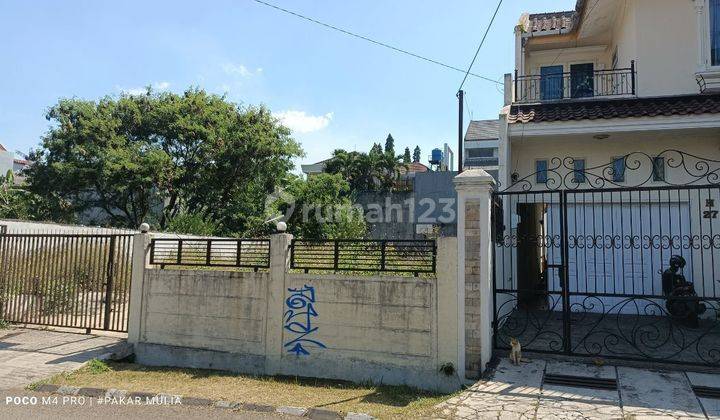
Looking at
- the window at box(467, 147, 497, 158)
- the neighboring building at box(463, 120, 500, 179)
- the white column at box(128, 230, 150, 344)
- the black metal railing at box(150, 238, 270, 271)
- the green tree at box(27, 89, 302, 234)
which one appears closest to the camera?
the black metal railing at box(150, 238, 270, 271)

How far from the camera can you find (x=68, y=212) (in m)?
19.7

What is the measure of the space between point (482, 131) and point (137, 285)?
3541cm

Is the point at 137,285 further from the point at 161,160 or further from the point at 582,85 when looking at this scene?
the point at 161,160

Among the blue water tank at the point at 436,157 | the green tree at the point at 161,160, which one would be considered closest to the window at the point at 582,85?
the green tree at the point at 161,160

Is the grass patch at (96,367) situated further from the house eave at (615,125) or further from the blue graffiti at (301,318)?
the house eave at (615,125)

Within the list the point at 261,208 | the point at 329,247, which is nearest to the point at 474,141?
the point at 261,208

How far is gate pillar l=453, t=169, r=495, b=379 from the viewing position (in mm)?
5641

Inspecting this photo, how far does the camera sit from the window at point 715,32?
9.27 m

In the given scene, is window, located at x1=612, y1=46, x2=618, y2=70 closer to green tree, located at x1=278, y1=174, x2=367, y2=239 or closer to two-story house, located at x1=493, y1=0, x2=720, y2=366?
two-story house, located at x1=493, y1=0, x2=720, y2=366

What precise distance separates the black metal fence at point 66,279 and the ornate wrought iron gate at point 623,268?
673cm

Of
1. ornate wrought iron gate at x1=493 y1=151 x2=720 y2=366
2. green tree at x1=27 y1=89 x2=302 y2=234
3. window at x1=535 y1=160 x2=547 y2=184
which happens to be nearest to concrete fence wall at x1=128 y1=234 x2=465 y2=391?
ornate wrought iron gate at x1=493 y1=151 x2=720 y2=366

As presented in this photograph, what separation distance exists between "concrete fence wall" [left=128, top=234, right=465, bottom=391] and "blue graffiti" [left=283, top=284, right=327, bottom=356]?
0.01m

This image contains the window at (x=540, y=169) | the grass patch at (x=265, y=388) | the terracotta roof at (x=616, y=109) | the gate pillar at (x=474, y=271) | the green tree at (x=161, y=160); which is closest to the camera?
the grass patch at (x=265, y=388)

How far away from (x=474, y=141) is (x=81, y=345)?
3345 cm
